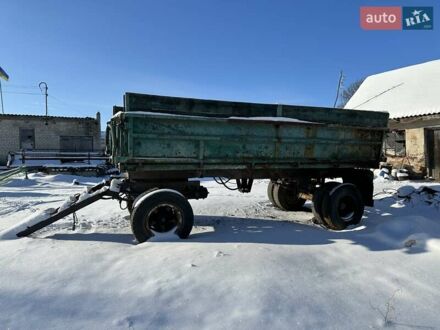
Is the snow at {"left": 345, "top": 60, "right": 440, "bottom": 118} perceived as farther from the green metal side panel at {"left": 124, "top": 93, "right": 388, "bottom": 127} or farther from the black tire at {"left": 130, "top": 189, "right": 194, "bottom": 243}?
the black tire at {"left": 130, "top": 189, "right": 194, "bottom": 243}

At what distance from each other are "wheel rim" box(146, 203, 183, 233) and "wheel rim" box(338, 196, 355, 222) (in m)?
2.98

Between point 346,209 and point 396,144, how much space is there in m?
11.6

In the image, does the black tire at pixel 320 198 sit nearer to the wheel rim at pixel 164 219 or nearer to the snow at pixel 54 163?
the wheel rim at pixel 164 219

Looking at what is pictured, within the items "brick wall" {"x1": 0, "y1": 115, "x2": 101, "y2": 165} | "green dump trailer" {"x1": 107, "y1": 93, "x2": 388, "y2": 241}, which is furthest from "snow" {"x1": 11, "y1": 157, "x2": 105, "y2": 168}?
"green dump trailer" {"x1": 107, "y1": 93, "x2": 388, "y2": 241}

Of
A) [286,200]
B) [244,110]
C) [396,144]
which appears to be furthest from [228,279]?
[396,144]

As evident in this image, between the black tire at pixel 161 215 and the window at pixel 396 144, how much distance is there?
13.5 m

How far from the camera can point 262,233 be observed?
18.7 ft

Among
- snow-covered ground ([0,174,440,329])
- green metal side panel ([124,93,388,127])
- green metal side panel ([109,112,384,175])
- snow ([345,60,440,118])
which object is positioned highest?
snow ([345,60,440,118])

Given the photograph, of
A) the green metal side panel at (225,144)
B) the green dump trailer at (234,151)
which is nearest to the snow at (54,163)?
the green dump trailer at (234,151)

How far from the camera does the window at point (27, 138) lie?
965 inches

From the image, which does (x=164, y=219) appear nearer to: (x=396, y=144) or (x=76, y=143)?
(x=396, y=144)

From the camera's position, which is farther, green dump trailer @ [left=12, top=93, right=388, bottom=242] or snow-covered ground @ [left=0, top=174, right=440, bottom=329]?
green dump trailer @ [left=12, top=93, right=388, bottom=242]

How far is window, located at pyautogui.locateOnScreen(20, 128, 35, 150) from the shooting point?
24500 mm

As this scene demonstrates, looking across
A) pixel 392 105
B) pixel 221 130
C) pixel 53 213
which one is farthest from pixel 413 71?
pixel 53 213
